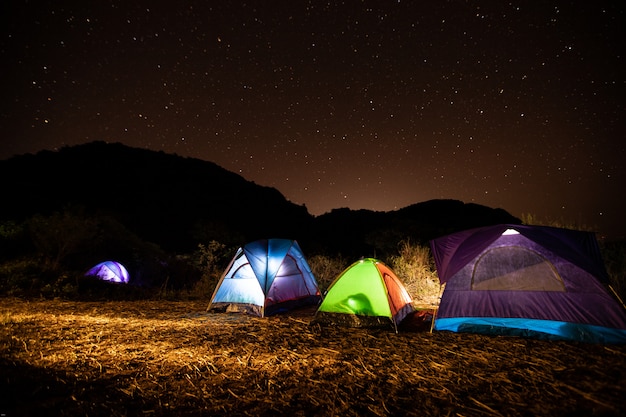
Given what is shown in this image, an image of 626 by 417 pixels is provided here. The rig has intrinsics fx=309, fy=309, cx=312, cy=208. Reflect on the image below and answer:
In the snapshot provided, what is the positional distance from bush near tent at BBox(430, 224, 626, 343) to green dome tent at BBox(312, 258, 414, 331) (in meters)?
0.95

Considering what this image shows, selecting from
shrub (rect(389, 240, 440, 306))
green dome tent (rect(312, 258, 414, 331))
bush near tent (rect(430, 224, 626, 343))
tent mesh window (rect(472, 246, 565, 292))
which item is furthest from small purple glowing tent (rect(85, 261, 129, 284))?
tent mesh window (rect(472, 246, 565, 292))

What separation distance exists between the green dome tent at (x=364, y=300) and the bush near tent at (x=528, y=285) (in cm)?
95

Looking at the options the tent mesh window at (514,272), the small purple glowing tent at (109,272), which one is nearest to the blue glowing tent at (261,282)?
the tent mesh window at (514,272)

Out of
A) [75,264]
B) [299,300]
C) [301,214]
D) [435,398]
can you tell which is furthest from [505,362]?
[301,214]

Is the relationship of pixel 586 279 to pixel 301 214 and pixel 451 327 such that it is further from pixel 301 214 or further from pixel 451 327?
pixel 301 214

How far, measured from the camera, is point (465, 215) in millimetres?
46312

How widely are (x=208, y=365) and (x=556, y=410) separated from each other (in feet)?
12.5

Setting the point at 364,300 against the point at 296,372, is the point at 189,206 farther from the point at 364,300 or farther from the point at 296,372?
the point at 296,372

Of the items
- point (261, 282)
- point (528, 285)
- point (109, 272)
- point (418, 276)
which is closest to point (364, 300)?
point (261, 282)

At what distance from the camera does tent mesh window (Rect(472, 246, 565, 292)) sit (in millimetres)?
5473

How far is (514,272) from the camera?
18.7 ft

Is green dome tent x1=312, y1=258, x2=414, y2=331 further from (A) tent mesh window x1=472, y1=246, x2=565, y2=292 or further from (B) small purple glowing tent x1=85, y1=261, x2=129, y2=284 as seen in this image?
(B) small purple glowing tent x1=85, y1=261, x2=129, y2=284

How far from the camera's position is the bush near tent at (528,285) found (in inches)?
192

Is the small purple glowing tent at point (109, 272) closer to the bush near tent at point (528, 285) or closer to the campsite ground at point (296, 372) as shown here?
the campsite ground at point (296, 372)
